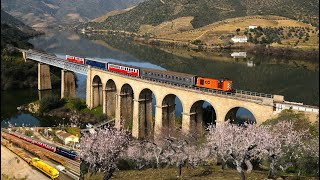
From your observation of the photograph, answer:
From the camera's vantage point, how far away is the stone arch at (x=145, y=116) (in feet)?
124

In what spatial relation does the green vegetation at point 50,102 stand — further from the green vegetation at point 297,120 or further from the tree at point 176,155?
the green vegetation at point 297,120

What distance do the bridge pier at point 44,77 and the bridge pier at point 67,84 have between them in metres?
2.82

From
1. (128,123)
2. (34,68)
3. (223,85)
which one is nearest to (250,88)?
(128,123)

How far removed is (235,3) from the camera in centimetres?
16000

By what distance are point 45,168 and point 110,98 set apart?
39.4m

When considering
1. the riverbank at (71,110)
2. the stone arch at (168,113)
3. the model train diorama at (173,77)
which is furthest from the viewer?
the riverbank at (71,110)

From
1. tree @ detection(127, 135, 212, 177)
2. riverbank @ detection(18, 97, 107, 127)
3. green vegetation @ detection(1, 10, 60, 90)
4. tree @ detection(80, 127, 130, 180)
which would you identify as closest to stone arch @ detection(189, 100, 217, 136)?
tree @ detection(127, 135, 212, 177)

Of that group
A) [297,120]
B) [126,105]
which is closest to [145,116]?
[126,105]

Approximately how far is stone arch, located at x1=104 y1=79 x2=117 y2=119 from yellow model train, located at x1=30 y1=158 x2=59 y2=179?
3827 centimetres

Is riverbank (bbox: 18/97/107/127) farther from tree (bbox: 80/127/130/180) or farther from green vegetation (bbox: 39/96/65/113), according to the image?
tree (bbox: 80/127/130/180)

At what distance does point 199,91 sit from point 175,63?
6147 cm

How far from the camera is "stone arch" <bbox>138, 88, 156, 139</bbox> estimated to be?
1486 inches

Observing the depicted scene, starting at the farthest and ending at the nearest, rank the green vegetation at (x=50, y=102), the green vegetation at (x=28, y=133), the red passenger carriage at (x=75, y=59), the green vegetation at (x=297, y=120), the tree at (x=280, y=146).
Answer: the red passenger carriage at (x=75, y=59)
the green vegetation at (x=50, y=102)
the green vegetation at (x=297, y=120)
the tree at (x=280, y=146)
the green vegetation at (x=28, y=133)

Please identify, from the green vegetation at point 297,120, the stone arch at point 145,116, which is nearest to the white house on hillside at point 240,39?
the stone arch at point 145,116
